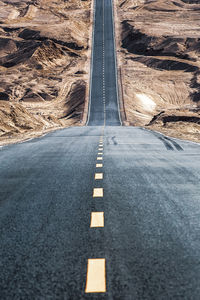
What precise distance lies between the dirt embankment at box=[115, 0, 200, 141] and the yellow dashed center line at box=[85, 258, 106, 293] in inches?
1186

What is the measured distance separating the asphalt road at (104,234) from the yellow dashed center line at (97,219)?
6 cm

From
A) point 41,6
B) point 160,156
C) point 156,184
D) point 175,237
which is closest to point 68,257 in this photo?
point 175,237

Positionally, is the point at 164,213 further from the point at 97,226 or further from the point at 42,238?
the point at 42,238

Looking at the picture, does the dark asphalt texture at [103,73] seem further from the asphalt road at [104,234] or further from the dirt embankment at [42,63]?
the asphalt road at [104,234]

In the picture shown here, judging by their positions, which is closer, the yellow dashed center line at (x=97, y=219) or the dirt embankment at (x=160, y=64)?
the yellow dashed center line at (x=97, y=219)

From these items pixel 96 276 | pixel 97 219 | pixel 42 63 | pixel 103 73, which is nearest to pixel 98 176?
pixel 97 219

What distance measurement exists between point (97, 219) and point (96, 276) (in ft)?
5.18

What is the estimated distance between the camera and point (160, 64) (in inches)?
2849

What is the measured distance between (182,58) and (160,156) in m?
69.3

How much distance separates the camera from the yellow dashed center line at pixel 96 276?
2730 mm

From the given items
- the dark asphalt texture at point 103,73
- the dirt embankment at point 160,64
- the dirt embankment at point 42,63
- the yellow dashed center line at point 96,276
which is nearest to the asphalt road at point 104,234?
the yellow dashed center line at point 96,276

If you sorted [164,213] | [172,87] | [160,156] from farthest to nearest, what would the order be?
1. [172,87]
2. [160,156]
3. [164,213]

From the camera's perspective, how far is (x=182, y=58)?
74125 mm

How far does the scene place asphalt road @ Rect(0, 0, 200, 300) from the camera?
2.80 metres
